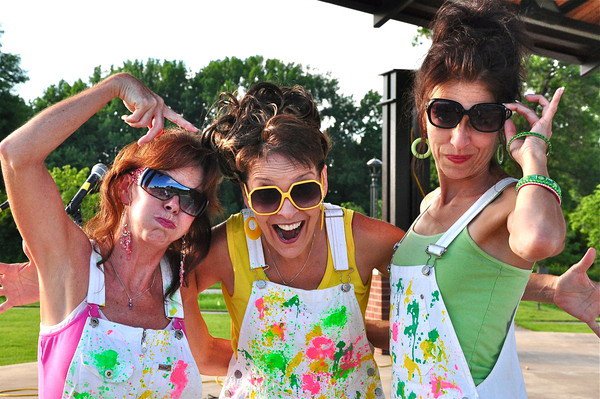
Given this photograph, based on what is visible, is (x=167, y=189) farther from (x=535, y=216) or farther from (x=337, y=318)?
(x=535, y=216)

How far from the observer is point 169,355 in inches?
86.5

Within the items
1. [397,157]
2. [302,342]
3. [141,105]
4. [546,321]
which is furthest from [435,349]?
[546,321]

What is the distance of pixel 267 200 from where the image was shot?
2.38 m

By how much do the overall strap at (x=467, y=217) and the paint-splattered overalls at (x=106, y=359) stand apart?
0.81 m

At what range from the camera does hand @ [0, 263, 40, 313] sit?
2.41 metres

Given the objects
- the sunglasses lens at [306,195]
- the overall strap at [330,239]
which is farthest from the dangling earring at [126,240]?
the sunglasses lens at [306,195]

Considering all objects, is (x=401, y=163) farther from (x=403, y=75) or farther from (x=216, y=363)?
(x=216, y=363)

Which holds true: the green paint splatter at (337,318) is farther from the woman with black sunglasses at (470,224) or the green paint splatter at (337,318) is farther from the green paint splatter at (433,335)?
the green paint splatter at (433,335)

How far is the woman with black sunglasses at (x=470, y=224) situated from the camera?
2.08 metres

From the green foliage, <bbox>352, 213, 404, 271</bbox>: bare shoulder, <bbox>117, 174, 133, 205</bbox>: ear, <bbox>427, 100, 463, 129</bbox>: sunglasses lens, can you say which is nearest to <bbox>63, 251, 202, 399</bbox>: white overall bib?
<bbox>117, 174, 133, 205</bbox>: ear

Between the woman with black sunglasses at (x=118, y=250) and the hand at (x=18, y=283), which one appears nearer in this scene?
the woman with black sunglasses at (x=118, y=250)

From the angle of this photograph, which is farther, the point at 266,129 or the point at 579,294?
the point at 266,129

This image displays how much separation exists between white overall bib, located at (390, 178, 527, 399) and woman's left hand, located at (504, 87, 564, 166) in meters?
0.12

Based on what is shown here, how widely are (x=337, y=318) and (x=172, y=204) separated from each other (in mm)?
670
